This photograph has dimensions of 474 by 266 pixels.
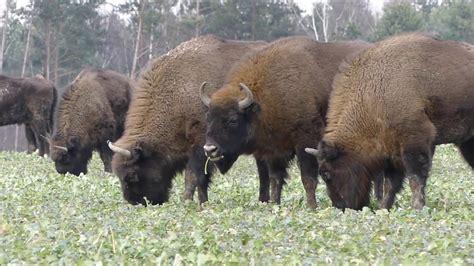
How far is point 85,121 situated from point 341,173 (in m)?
11.0

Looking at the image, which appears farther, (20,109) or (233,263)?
(20,109)

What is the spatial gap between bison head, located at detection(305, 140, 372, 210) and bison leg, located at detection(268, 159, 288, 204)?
1346 mm

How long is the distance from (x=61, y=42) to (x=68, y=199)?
4814 centimetres

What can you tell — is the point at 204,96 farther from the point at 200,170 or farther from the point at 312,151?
the point at 312,151

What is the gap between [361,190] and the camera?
13.0m

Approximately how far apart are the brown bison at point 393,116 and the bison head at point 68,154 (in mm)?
10148

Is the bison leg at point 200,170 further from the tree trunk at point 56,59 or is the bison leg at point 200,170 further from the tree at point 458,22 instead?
the tree trunk at point 56,59

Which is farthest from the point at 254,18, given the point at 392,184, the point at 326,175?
the point at 326,175

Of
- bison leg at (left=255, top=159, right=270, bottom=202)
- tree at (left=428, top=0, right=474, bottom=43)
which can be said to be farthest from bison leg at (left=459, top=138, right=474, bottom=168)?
tree at (left=428, top=0, right=474, bottom=43)

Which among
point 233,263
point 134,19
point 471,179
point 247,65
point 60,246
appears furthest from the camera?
point 134,19

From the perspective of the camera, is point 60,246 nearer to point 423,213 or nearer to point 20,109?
point 423,213

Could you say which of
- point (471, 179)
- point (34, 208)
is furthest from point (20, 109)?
point (34, 208)

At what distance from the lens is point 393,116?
12.9 m

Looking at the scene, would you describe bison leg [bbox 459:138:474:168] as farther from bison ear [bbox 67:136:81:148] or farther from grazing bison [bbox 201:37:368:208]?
bison ear [bbox 67:136:81:148]
